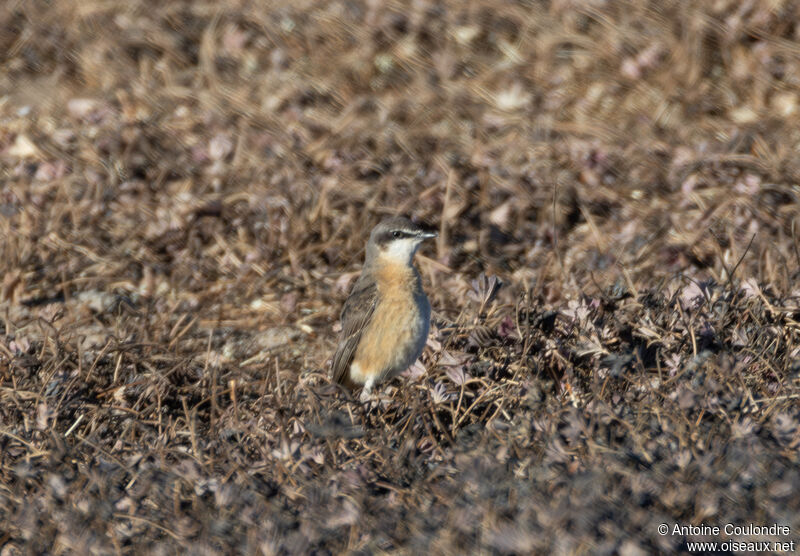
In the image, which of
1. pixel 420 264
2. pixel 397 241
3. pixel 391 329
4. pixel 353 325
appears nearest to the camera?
pixel 391 329

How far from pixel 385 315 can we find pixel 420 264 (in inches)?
68.0

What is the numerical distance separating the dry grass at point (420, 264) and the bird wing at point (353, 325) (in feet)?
0.80

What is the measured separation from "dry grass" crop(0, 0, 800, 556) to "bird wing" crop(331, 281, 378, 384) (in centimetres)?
24

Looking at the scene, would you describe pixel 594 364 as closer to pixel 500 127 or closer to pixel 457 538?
pixel 457 538

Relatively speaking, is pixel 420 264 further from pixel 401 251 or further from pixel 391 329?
pixel 391 329

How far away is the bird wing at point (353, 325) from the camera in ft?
20.6

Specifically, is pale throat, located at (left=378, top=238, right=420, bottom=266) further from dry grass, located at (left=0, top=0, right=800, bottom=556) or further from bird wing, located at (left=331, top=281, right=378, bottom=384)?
dry grass, located at (left=0, top=0, right=800, bottom=556)

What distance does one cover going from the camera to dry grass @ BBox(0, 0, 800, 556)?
4133 millimetres

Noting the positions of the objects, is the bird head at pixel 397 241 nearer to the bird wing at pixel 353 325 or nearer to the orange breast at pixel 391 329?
the orange breast at pixel 391 329

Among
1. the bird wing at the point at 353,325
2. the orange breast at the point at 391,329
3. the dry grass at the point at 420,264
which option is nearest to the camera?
the dry grass at the point at 420,264

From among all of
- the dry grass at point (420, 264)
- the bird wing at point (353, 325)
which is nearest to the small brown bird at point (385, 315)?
the bird wing at point (353, 325)

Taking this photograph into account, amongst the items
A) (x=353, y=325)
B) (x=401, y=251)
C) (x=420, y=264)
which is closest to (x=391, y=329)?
(x=353, y=325)

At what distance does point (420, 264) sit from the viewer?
→ 788 centimetres

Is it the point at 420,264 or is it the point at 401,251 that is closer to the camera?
the point at 401,251
